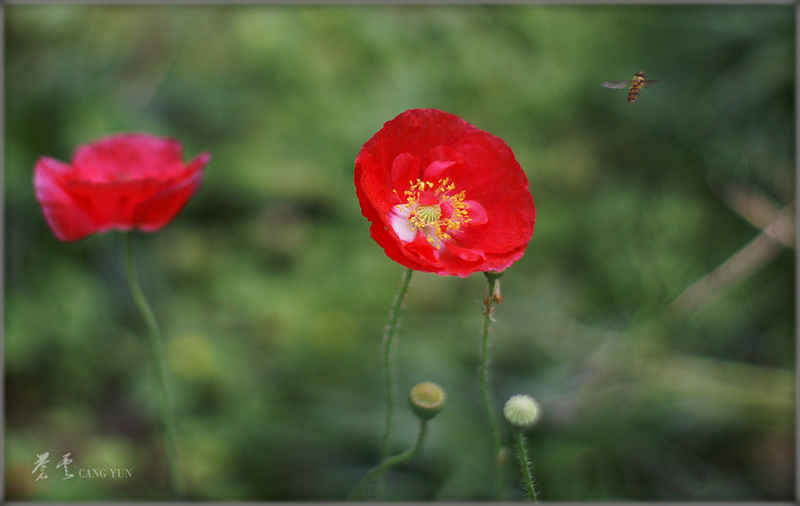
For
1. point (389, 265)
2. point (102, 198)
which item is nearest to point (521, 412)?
point (102, 198)

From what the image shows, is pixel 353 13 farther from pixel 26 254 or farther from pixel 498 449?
pixel 498 449

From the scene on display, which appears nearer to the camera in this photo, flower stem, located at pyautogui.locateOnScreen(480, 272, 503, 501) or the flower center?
flower stem, located at pyautogui.locateOnScreen(480, 272, 503, 501)

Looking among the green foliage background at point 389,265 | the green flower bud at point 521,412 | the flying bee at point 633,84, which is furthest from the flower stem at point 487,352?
the green foliage background at point 389,265

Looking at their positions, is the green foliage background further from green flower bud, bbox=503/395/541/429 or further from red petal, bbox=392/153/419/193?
red petal, bbox=392/153/419/193

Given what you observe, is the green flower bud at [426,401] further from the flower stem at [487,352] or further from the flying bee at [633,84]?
the flying bee at [633,84]

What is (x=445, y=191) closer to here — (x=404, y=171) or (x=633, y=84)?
(x=404, y=171)

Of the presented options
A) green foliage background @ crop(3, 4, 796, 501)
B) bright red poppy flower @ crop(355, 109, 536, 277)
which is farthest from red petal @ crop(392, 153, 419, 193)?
green foliage background @ crop(3, 4, 796, 501)

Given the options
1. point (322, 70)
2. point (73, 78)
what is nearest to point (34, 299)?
point (73, 78)
